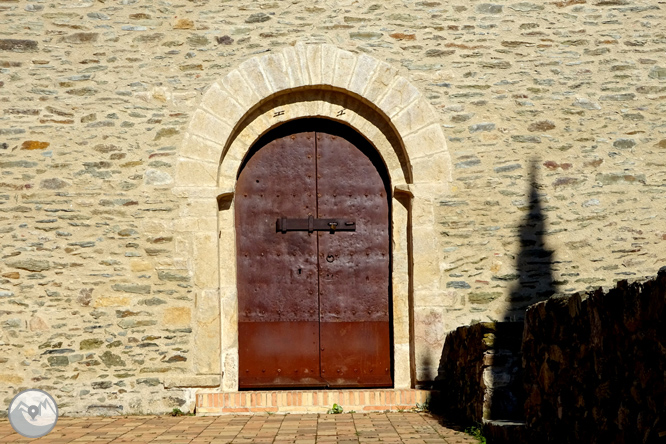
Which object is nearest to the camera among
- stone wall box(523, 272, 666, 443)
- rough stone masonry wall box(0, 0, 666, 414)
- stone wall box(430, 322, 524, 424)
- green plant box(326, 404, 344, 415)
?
stone wall box(523, 272, 666, 443)

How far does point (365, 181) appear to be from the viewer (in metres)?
6.82

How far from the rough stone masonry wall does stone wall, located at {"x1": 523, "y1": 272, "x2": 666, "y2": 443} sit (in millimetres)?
2411

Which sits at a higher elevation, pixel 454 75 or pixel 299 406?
pixel 454 75

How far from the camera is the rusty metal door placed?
6.64m

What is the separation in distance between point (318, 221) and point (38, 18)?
2.92 meters

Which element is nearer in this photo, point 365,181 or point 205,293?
point 205,293

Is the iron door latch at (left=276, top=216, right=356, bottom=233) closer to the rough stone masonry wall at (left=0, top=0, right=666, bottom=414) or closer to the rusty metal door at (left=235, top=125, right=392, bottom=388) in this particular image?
the rusty metal door at (left=235, top=125, right=392, bottom=388)

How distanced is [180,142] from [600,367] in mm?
4261

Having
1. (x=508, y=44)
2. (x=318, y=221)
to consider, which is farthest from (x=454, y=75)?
(x=318, y=221)

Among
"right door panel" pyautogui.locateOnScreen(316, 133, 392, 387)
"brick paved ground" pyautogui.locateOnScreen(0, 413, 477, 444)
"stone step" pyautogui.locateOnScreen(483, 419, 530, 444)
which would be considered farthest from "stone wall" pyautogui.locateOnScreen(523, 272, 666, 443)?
"right door panel" pyautogui.locateOnScreen(316, 133, 392, 387)

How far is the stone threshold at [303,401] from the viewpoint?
608 centimetres

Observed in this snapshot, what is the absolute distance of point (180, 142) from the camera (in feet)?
20.9

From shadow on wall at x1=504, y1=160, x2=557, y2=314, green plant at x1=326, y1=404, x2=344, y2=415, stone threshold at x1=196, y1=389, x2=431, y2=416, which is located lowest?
green plant at x1=326, y1=404, x2=344, y2=415

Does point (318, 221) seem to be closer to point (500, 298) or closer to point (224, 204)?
point (224, 204)
